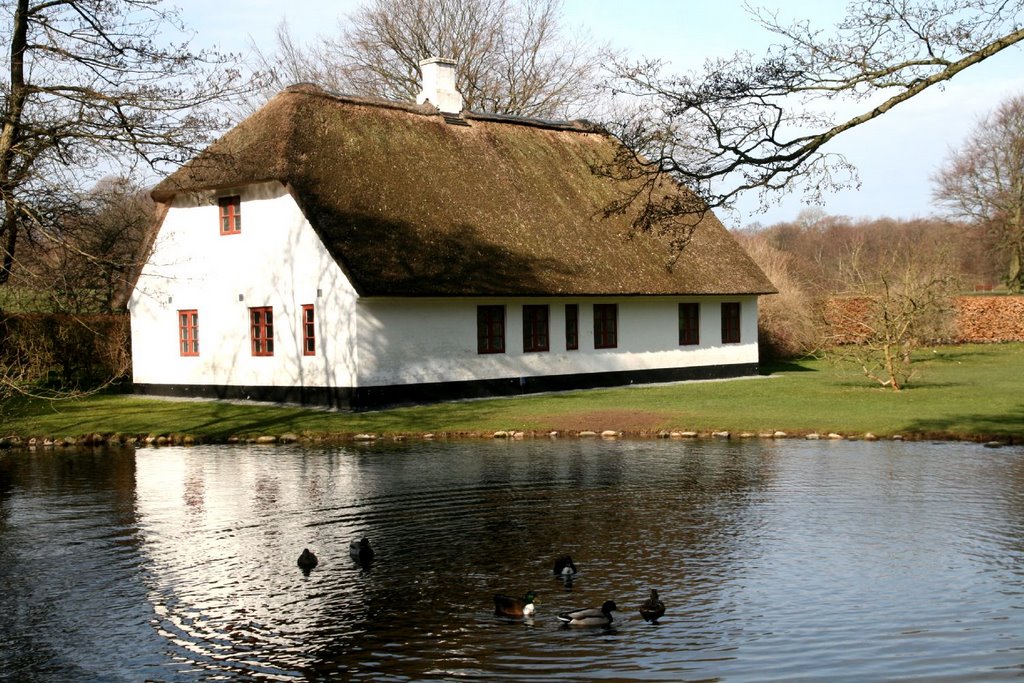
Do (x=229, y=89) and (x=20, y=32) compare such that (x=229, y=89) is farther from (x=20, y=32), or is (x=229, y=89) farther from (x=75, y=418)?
(x=75, y=418)

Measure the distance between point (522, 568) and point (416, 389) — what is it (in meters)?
16.5

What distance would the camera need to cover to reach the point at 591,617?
30.3 ft

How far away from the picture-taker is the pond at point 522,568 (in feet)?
28.1

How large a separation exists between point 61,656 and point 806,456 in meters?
12.5

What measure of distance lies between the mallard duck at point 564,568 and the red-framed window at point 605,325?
2121 centimetres

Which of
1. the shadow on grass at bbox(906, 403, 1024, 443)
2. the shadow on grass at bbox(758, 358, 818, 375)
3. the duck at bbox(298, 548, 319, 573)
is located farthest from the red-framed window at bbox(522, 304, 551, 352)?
the duck at bbox(298, 548, 319, 573)

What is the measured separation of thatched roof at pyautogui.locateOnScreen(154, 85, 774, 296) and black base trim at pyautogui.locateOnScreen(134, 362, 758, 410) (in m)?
2.44

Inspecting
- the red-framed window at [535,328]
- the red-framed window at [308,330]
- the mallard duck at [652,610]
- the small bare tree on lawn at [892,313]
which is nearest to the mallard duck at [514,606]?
the mallard duck at [652,610]

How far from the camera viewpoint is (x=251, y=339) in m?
28.5

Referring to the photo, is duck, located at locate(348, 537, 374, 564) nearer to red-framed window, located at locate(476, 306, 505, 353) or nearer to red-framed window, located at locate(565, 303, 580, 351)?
red-framed window, located at locate(476, 306, 505, 353)

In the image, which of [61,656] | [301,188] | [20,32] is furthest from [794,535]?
[301,188]

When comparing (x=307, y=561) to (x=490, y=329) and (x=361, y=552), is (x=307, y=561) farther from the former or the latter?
(x=490, y=329)

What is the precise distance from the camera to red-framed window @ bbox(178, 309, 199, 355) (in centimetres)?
3000

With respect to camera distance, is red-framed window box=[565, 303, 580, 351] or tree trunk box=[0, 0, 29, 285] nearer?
tree trunk box=[0, 0, 29, 285]
